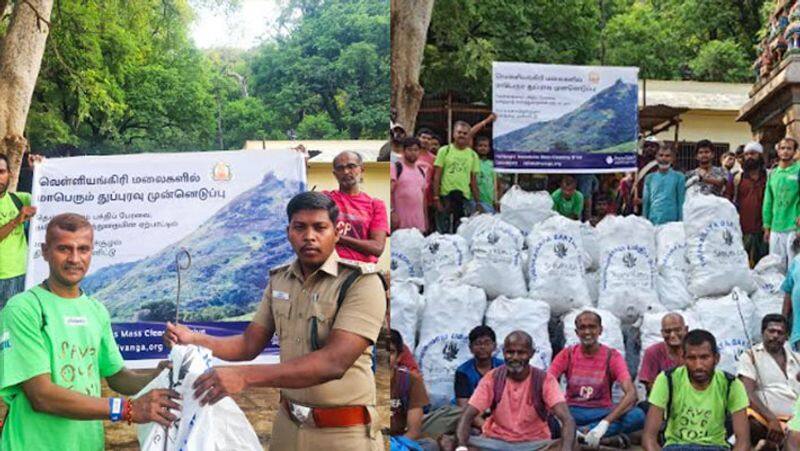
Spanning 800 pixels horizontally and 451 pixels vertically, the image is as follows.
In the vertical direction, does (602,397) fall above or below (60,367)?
below

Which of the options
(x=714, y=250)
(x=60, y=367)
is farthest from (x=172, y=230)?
(x=714, y=250)

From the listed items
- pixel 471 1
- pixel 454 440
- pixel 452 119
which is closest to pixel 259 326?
pixel 454 440

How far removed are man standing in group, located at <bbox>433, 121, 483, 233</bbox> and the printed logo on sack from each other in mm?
2270

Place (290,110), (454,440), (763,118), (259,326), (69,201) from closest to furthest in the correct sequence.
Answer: (259,326)
(69,201)
(290,110)
(454,440)
(763,118)

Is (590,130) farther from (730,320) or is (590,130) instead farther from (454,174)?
(730,320)

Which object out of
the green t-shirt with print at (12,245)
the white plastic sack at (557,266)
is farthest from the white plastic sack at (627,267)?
the green t-shirt with print at (12,245)

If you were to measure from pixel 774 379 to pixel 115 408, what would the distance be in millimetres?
2756

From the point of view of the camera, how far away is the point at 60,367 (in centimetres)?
222

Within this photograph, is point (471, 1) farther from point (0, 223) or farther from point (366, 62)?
point (0, 223)

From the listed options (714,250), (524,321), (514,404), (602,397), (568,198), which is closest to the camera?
(514,404)

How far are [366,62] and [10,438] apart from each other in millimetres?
1657

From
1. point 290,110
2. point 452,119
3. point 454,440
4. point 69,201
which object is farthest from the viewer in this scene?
point 452,119

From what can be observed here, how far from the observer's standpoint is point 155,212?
2.97 metres

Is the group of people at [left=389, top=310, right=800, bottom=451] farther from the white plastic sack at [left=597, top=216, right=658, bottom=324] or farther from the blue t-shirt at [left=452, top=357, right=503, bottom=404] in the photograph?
the white plastic sack at [left=597, top=216, right=658, bottom=324]
